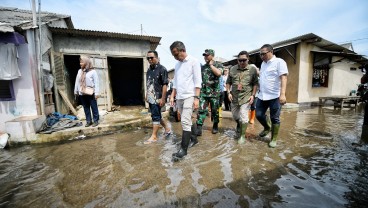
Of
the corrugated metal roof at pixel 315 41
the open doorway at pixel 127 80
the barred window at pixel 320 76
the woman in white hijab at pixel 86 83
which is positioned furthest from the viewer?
the open doorway at pixel 127 80

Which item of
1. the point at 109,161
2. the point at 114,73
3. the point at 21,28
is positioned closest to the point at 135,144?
the point at 109,161

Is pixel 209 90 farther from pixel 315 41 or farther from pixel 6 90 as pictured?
pixel 315 41

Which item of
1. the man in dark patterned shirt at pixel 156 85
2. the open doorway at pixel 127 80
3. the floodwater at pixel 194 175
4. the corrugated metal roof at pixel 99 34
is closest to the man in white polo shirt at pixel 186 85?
the floodwater at pixel 194 175

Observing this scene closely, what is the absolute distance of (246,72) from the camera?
147 inches

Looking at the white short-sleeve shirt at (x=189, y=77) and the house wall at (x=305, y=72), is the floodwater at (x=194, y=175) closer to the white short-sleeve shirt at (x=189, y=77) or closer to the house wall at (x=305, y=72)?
the white short-sleeve shirt at (x=189, y=77)

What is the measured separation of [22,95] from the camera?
505cm

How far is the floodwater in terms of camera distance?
1.96 metres

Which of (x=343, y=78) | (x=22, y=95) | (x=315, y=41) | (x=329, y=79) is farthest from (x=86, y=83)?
→ (x=343, y=78)

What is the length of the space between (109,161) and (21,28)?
4275 millimetres

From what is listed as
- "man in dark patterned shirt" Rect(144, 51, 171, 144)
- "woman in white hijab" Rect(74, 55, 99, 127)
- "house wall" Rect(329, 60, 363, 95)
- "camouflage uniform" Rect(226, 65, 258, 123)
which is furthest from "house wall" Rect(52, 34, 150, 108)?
"house wall" Rect(329, 60, 363, 95)

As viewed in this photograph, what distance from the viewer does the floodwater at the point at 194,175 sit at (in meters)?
1.96

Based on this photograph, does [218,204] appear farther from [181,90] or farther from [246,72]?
[246,72]

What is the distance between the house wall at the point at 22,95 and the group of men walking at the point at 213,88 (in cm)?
359

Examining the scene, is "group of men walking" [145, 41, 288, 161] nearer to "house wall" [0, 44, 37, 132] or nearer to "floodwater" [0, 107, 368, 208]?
"floodwater" [0, 107, 368, 208]
